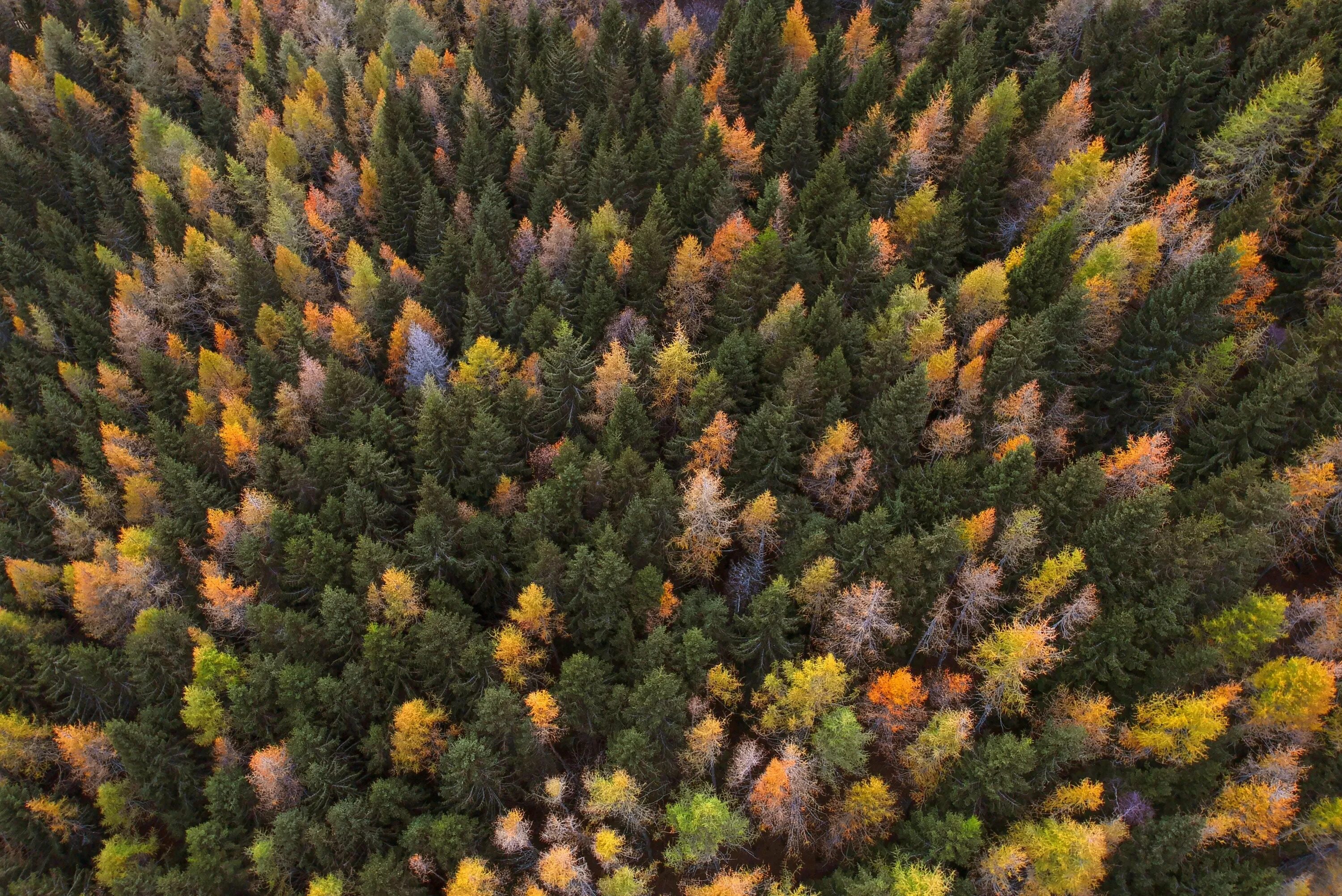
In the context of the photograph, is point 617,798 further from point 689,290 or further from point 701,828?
point 689,290

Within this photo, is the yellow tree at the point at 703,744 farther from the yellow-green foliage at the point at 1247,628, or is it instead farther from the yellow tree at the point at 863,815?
the yellow-green foliage at the point at 1247,628

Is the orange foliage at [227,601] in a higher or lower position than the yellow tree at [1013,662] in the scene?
higher

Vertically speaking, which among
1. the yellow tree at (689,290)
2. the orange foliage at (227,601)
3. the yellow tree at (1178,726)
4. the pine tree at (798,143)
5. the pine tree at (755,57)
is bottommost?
the yellow tree at (1178,726)

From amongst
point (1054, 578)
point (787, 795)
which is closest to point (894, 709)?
point (787, 795)

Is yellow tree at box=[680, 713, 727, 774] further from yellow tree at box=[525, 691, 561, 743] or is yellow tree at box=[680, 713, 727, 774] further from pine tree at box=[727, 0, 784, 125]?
pine tree at box=[727, 0, 784, 125]

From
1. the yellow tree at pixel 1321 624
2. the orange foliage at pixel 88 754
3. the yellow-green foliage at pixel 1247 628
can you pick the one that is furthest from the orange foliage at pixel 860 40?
the orange foliage at pixel 88 754

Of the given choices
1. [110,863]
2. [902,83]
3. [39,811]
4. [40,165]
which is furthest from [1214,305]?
[40,165]

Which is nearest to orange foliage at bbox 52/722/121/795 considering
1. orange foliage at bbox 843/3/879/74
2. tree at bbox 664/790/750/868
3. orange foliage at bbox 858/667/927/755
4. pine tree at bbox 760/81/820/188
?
tree at bbox 664/790/750/868

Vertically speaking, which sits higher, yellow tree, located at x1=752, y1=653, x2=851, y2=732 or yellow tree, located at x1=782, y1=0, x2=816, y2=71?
yellow tree, located at x1=782, y1=0, x2=816, y2=71

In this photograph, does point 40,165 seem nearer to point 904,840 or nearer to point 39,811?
point 39,811

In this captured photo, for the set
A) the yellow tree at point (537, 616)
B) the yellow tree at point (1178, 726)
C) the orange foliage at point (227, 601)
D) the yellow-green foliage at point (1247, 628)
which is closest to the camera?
the yellow tree at point (1178, 726)
